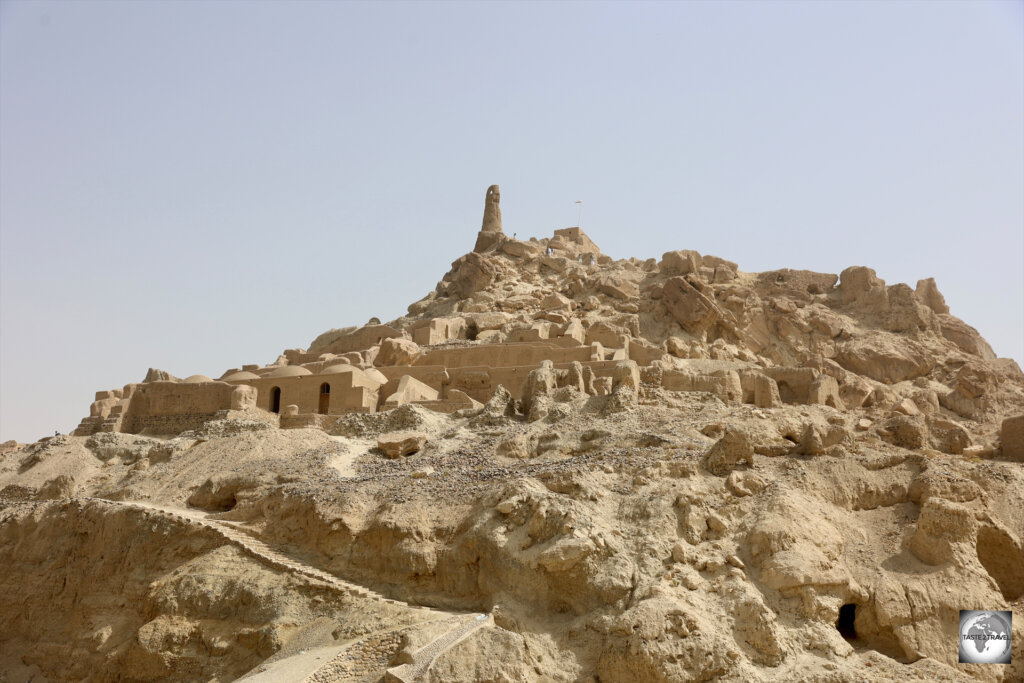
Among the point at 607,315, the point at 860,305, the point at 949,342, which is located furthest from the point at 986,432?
the point at 607,315

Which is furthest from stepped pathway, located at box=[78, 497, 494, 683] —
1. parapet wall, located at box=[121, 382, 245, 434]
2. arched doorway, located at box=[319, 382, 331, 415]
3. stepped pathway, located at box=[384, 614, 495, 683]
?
parapet wall, located at box=[121, 382, 245, 434]

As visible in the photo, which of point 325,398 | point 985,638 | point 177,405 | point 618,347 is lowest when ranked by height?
point 985,638

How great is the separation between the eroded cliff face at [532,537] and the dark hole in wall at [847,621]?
0.14 ft

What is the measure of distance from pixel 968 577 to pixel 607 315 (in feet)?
85.8

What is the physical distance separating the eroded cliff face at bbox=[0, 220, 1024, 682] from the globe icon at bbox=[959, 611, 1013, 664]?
18 centimetres

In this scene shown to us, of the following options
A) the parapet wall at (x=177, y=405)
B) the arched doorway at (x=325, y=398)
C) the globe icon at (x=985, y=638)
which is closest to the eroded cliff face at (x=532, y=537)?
the globe icon at (x=985, y=638)

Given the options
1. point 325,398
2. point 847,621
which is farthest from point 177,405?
point 847,621

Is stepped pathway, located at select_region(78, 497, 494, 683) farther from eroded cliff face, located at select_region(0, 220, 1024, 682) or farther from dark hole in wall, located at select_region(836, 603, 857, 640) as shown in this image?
dark hole in wall, located at select_region(836, 603, 857, 640)

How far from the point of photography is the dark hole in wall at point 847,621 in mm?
17062

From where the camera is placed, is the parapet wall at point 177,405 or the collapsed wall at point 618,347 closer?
the collapsed wall at point 618,347

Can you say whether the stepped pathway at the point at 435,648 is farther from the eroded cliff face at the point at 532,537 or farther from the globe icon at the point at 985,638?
the globe icon at the point at 985,638

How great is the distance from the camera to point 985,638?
16.6 metres

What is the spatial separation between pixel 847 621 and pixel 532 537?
5534 millimetres

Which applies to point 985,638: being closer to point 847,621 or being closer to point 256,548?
point 847,621
